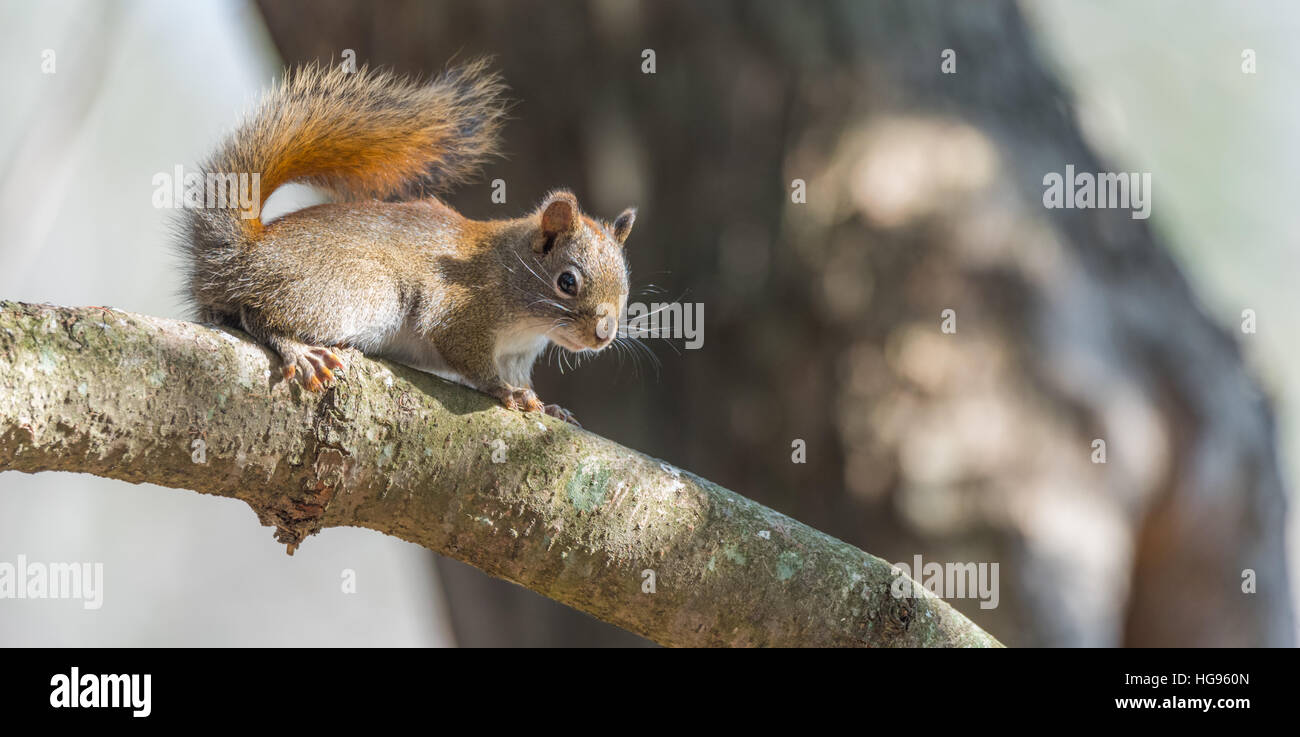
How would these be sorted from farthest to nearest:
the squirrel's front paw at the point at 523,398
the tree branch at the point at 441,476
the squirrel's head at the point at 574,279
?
the squirrel's head at the point at 574,279, the squirrel's front paw at the point at 523,398, the tree branch at the point at 441,476

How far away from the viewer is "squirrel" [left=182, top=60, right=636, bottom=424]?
1907mm

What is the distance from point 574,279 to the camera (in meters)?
2.31

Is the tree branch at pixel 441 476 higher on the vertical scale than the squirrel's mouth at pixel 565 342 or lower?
lower

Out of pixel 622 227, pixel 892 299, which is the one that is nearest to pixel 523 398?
pixel 622 227

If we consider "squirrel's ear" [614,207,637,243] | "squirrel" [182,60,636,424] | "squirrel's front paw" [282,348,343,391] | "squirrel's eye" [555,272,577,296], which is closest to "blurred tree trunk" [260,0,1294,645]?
"squirrel's ear" [614,207,637,243]

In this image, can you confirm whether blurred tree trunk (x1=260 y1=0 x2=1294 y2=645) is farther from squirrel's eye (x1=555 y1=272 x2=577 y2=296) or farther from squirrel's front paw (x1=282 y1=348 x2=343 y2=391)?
squirrel's front paw (x1=282 y1=348 x2=343 y2=391)

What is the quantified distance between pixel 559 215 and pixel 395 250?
39 centimetres

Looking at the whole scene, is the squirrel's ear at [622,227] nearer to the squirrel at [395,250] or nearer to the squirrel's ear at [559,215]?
the squirrel at [395,250]

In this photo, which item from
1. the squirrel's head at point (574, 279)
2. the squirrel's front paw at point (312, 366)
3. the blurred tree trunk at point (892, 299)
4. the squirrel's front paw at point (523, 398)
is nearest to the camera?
the squirrel's front paw at point (312, 366)

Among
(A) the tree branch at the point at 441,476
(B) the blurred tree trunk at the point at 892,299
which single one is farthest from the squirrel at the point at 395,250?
(B) the blurred tree trunk at the point at 892,299

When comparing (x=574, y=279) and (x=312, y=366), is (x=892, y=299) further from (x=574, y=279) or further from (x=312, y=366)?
(x=312, y=366)

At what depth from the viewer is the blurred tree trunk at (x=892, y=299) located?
364 centimetres

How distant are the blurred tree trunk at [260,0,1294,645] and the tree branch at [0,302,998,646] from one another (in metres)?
2.00

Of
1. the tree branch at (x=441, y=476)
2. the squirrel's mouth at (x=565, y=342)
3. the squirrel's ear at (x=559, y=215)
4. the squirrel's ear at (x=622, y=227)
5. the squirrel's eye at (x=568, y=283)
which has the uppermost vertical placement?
the squirrel's ear at (x=622, y=227)
